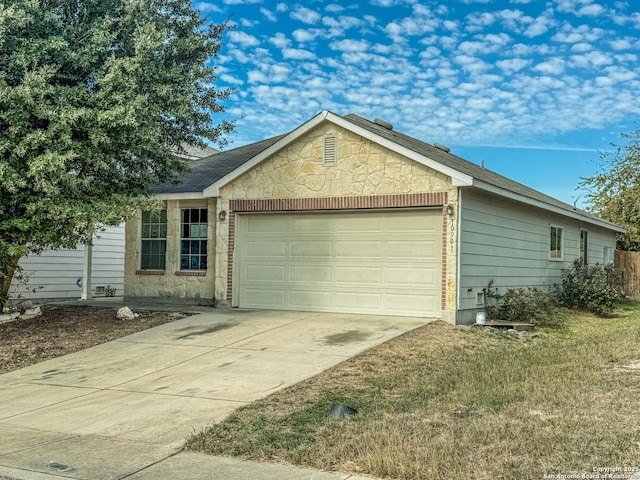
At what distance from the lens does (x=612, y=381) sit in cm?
791

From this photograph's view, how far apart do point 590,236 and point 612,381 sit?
15.9m

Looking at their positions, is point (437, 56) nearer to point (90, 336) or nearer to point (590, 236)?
point (90, 336)

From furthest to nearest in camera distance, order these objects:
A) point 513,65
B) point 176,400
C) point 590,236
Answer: point 590,236, point 513,65, point 176,400

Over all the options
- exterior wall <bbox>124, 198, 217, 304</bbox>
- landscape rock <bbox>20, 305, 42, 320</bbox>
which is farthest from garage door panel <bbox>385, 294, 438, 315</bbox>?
landscape rock <bbox>20, 305, 42, 320</bbox>

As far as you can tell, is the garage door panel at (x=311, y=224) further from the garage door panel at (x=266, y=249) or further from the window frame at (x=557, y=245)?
the window frame at (x=557, y=245)

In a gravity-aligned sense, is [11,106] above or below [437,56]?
below

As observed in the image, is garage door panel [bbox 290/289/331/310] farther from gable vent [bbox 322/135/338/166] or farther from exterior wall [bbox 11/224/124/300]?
exterior wall [bbox 11/224/124/300]

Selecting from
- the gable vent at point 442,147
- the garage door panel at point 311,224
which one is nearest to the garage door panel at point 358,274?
the garage door panel at point 311,224

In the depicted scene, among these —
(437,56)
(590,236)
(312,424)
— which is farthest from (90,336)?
(590,236)

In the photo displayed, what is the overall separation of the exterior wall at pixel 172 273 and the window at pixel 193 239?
0.13 metres

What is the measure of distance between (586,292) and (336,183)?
810 cm

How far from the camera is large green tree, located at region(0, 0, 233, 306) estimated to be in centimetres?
1119

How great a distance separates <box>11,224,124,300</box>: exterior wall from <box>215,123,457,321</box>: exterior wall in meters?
6.56

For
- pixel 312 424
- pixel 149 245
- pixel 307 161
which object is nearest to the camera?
pixel 312 424
